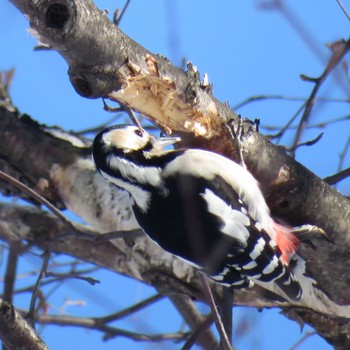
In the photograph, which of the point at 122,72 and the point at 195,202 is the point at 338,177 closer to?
the point at 195,202

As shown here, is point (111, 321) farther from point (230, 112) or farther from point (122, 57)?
point (122, 57)

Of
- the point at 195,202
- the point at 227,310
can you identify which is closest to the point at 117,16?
the point at 195,202

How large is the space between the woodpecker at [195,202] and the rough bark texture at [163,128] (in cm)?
6

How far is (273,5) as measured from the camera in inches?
56.9

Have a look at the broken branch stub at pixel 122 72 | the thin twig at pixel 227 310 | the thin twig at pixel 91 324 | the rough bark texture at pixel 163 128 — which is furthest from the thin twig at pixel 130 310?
the broken branch stub at pixel 122 72

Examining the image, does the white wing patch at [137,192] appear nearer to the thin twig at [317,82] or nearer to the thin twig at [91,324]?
the thin twig at [317,82]

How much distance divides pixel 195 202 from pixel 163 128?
0.24 meters

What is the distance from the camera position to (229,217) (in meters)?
2.33

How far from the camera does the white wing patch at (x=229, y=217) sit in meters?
2.31

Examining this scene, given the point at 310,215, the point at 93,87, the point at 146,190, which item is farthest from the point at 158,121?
the point at 310,215

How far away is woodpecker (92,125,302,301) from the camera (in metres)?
2.28

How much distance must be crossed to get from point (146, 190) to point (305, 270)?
60 centimetres

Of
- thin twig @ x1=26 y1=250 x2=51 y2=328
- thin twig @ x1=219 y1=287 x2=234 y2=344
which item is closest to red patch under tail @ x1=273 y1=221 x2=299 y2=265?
thin twig @ x1=219 y1=287 x2=234 y2=344

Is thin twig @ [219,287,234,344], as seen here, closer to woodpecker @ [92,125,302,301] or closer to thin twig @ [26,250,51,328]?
woodpecker @ [92,125,302,301]
